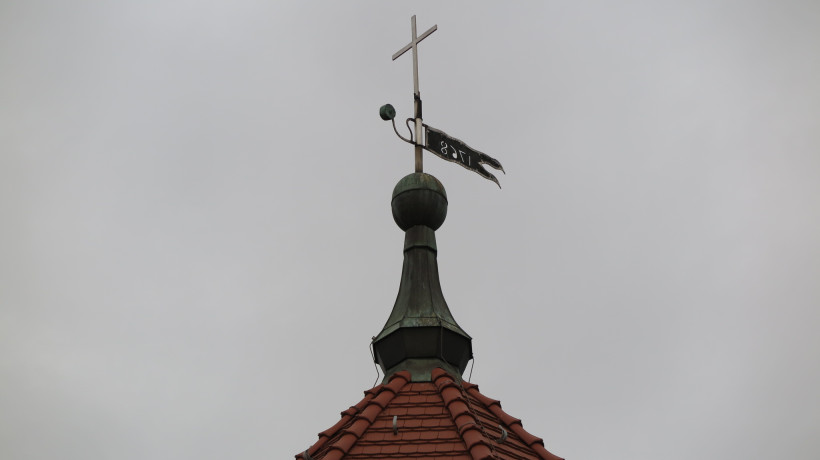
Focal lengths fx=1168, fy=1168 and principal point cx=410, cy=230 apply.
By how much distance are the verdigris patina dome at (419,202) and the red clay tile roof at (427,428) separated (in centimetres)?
254

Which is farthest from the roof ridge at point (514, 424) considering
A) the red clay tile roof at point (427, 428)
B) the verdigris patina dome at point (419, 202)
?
the verdigris patina dome at point (419, 202)

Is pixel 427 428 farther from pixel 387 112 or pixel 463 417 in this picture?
pixel 387 112

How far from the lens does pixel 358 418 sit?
14609mm

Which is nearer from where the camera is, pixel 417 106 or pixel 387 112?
pixel 387 112

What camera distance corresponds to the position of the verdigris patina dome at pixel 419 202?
17.1 meters

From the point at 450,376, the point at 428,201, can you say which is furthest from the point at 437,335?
the point at 428,201

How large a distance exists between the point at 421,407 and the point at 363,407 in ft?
2.79

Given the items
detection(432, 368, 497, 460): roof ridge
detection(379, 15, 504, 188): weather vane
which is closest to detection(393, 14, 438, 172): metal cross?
detection(379, 15, 504, 188): weather vane

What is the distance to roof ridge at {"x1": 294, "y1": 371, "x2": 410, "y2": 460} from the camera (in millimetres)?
13953

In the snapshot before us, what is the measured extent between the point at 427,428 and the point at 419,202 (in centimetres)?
394

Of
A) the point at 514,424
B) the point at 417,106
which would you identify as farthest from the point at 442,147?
the point at 514,424

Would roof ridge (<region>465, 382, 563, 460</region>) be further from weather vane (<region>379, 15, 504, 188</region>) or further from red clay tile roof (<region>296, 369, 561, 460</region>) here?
weather vane (<region>379, 15, 504, 188</region>)

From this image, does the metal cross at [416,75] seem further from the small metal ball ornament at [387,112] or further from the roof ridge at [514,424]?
the roof ridge at [514,424]

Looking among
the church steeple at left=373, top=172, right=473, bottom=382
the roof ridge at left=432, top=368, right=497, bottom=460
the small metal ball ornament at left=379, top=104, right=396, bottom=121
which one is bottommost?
the roof ridge at left=432, top=368, right=497, bottom=460
